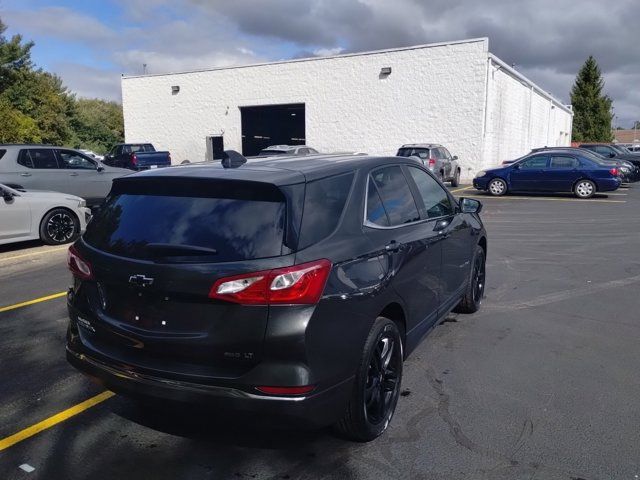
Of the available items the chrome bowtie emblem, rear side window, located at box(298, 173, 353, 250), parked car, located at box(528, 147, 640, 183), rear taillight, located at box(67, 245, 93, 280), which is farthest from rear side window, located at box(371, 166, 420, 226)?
parked car, located at box(528, 147, 640, 183)

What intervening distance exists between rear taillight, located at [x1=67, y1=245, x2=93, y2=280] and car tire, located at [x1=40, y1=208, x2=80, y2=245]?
720 centimetres

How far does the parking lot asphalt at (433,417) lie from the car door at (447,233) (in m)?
0.53

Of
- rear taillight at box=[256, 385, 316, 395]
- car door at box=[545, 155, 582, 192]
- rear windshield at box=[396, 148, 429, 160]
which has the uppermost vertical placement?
rear windshield at box=[396, 148, 429, 160]

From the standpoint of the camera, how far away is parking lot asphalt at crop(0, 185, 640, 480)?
3.09m

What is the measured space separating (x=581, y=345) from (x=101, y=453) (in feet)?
13.2

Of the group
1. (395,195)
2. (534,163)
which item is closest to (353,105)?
(534,163)

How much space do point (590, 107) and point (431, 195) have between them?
6418 centimetres

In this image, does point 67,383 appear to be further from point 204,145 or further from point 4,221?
point 204,145

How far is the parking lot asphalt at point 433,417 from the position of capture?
3094 mm

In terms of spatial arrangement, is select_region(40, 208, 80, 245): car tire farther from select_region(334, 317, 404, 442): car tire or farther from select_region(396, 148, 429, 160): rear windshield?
select_region(396, 148, 429, 160): rear windshield

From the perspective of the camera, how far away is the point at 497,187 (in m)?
19.8

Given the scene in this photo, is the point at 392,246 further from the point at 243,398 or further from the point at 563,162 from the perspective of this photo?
the point at 563,162

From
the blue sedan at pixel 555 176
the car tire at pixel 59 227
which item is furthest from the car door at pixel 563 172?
the car tire at pixel 59 227

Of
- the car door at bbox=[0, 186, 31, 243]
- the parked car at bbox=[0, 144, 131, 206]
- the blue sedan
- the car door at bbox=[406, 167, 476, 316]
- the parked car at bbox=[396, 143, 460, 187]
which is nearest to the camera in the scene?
the car door at bbox=[406, 167, 476, 316]
